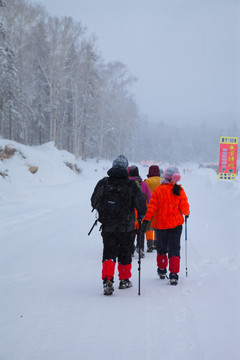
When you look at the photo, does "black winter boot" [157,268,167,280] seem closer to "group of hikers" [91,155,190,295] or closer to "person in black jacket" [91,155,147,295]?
"group of hikers" [91,155,190,295]

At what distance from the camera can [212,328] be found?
323 cm

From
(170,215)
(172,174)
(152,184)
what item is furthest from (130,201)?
(152,184)

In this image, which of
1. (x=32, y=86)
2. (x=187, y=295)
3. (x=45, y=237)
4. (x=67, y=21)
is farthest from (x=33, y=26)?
(x=187, y=295)

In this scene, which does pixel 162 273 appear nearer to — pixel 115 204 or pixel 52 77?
pixel 115 204

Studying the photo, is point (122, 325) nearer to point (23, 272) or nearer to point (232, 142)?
point (23, 272)

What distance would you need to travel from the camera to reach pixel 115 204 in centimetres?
426

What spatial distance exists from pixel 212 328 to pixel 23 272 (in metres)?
3.58

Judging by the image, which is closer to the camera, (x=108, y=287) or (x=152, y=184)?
(x=108, y=287)

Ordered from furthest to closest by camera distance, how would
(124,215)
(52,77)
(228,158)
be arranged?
(52,77), (228,158), (124,215)

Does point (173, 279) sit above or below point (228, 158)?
below

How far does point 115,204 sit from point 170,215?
1.04m

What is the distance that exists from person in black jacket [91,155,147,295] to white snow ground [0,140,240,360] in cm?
51

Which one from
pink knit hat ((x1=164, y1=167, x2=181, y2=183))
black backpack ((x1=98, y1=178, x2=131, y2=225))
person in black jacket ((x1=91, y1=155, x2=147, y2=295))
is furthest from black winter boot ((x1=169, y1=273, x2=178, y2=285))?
pink knit hat ((x1=164, y1=167, x2=181, y2=183))

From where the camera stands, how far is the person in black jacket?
4258 mm
